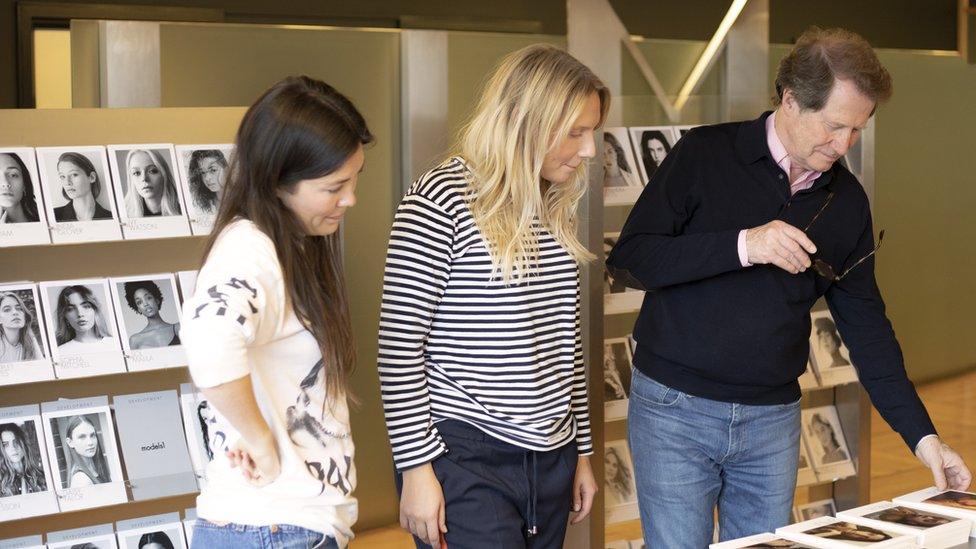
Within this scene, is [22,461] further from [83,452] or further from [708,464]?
[708,464]

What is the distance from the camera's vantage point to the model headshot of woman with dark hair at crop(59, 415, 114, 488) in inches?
107

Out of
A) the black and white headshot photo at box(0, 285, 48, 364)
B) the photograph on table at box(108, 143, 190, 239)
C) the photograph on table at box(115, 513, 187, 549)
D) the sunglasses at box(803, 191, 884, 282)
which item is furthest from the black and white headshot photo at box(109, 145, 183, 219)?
the sunglasses at box(803, 191, 884, 282)

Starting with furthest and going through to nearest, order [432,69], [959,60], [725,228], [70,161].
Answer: [959,60], [432,69], [70,161], [725,228]

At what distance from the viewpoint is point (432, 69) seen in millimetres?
3684

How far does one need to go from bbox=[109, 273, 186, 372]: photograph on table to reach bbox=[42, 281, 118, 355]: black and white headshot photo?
0.03 metres

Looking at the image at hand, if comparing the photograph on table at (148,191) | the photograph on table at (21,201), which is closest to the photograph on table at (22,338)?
the photograph on table at (21,201)

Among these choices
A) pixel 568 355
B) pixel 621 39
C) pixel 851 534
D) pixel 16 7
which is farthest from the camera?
pixel 16 7

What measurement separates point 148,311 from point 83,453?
408 millimetres

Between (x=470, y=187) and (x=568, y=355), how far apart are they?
1.27 feet

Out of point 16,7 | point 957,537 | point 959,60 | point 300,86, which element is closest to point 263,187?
point 300,86

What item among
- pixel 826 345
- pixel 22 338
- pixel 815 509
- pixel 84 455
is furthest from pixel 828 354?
pixel 22 338

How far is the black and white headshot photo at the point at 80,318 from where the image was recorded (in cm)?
269

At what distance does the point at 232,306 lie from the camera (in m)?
1.39

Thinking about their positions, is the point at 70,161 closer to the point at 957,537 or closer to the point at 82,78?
the point at 82,78
